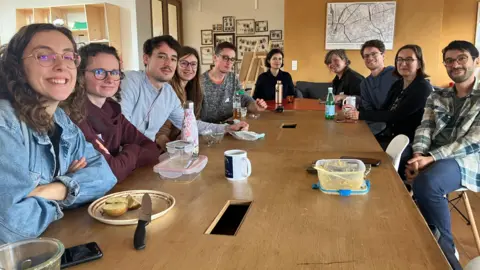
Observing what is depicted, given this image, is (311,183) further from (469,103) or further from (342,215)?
(469,103)

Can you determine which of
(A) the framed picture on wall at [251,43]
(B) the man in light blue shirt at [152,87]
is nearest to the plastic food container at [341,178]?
(B) the man in light blue shirt at [152,87]

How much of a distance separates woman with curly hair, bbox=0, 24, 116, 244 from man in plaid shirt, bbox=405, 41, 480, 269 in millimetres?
1612

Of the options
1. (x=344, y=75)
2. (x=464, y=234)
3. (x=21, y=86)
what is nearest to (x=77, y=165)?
(x=21, y=86)

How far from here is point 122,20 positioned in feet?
19.9

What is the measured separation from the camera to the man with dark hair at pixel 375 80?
11.8 feet

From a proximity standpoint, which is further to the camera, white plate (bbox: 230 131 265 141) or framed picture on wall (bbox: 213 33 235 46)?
framed picture on wall (bbox: 213 33 235 46)

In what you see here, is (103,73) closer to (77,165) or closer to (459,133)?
(77,165)

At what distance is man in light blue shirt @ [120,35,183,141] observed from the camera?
7.68 feet

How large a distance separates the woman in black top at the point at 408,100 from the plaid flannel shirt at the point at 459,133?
0.28 meters

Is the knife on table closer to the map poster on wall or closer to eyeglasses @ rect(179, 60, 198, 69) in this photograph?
eyeglasses @ rect(179, 60, 198, 69)

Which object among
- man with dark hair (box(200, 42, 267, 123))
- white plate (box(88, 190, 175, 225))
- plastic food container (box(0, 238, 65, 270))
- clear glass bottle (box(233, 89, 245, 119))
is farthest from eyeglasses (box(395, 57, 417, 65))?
plastic food container (box(0, 238, 65, 270))

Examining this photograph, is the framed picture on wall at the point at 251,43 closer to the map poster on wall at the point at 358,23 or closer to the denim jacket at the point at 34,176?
the map poster on wall at the point at 358,23

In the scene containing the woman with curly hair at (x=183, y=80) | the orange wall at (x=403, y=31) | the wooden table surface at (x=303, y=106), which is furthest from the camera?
the orange wall at (x=403, y=31)

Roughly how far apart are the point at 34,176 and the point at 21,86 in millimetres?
267
